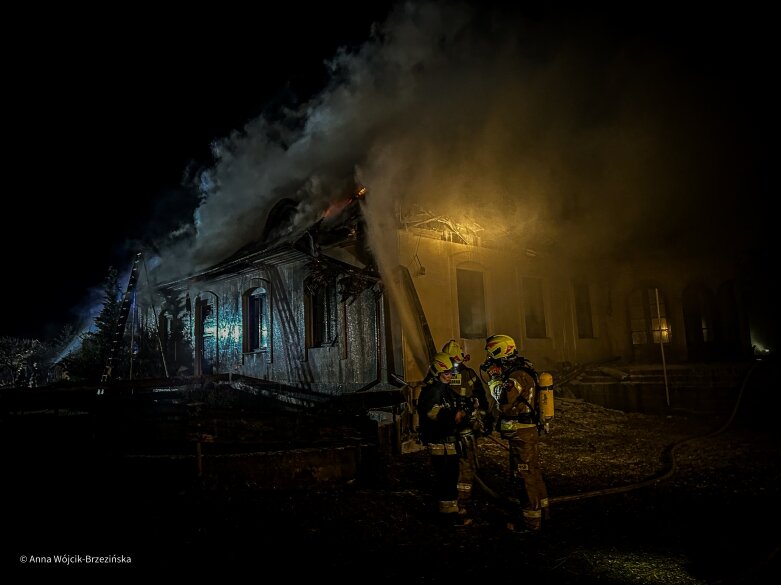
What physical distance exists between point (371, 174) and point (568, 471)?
700cm

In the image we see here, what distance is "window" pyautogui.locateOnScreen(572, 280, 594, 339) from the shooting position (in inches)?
596

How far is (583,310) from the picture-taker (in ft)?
50.5

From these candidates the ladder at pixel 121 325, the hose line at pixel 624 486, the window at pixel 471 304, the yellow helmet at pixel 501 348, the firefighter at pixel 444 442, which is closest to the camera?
the firefighter at pixel 444 442

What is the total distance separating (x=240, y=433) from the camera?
25.5 ft

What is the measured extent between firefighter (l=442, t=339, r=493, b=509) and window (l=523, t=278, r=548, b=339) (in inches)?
336

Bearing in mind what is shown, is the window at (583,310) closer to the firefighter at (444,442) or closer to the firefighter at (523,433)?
the firefighter at (523,433)

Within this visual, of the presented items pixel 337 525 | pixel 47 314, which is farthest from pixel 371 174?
pixel 47 314

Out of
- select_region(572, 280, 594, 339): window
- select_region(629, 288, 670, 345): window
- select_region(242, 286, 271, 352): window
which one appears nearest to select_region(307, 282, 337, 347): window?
select_region(242, 286, 271, 352): window

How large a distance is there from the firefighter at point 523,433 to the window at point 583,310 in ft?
36.6

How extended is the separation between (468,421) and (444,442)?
33cm

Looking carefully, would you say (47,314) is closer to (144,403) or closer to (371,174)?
(144,403)

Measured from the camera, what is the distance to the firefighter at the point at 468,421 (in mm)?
4898

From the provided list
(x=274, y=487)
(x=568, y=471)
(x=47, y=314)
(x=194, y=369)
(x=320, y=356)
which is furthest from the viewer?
(x=47, y=314)

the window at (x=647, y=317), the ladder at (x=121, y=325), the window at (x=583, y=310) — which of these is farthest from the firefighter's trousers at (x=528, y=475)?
the ladder at (x=121, y=325)
